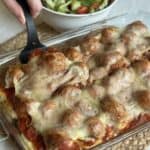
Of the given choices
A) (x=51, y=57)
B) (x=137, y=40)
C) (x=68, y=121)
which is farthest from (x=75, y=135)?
(x=137, y=40)

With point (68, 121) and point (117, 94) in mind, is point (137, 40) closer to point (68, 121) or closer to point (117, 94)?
point (117, 94)

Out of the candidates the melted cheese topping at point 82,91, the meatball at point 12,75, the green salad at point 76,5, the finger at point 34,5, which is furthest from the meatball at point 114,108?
the green salad at point 76,5

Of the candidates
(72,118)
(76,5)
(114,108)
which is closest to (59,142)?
(72,118)

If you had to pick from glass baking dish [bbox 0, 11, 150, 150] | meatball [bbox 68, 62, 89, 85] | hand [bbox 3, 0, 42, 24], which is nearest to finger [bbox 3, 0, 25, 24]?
hand [bbox 3, 0, 42, 24]

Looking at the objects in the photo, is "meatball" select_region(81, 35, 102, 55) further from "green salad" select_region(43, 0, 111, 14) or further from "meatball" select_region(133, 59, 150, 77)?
"green salad" select_region(43, 0, 111, 14)

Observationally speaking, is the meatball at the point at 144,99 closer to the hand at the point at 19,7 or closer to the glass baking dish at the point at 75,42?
the glass baking dish at the point at 75,42
